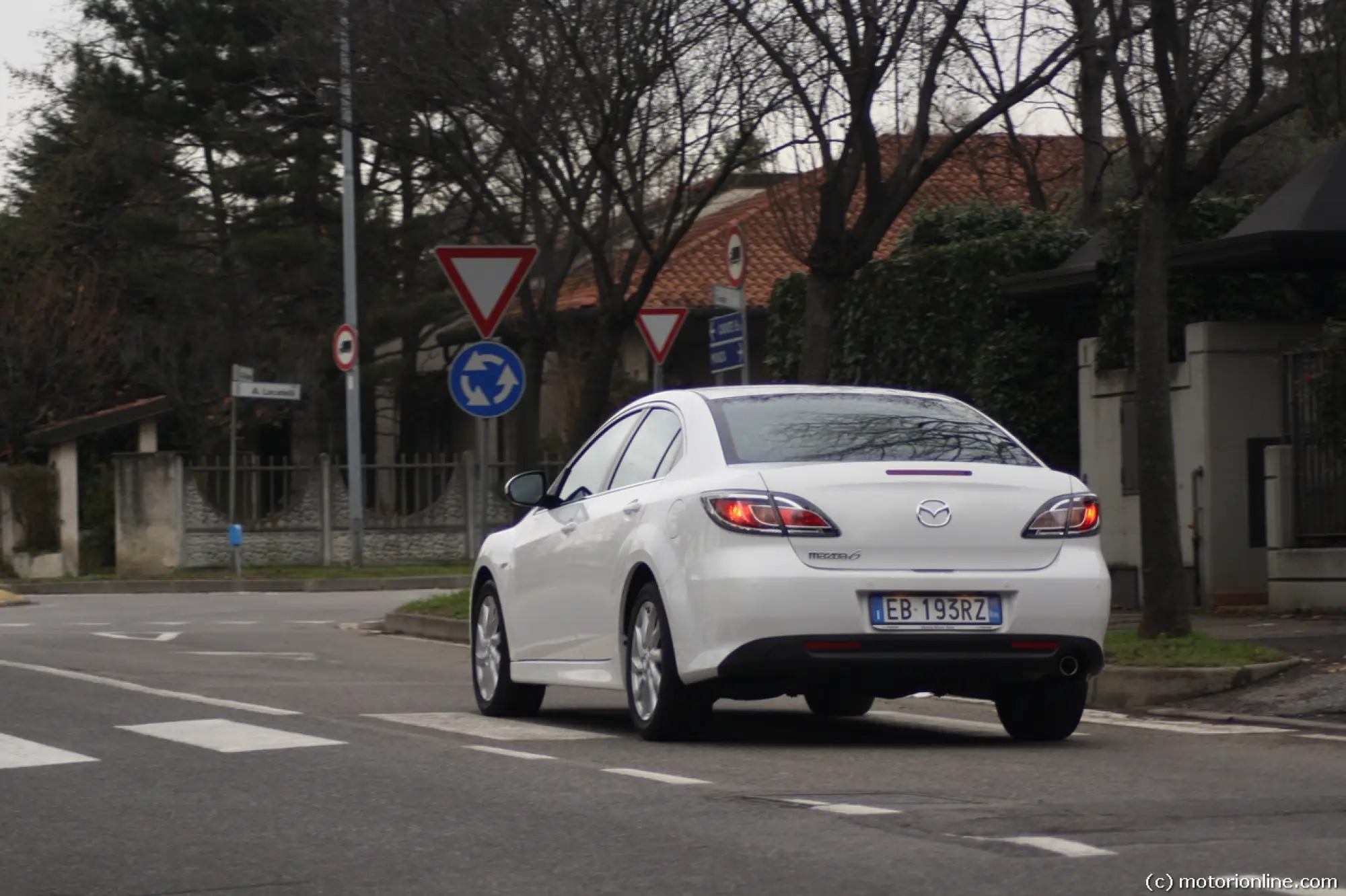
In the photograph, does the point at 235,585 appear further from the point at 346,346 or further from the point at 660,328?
the point at 660,328

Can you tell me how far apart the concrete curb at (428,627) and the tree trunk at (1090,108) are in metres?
6.51

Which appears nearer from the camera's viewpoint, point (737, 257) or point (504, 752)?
point (504, 752)

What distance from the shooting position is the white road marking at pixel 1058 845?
6.25 metres

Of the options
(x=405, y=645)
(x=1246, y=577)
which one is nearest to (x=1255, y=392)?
(x=1246, y=577)

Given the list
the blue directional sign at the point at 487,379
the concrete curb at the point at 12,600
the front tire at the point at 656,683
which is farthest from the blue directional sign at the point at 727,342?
the concrete curb at the point at 12,600

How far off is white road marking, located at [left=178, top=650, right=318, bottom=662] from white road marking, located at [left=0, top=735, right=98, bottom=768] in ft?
22.8

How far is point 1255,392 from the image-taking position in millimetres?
18641

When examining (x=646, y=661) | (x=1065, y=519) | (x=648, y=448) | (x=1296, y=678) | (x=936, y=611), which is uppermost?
(x=648, y=448)

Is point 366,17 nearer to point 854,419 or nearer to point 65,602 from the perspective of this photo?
point 65,602

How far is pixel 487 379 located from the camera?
20016 mm

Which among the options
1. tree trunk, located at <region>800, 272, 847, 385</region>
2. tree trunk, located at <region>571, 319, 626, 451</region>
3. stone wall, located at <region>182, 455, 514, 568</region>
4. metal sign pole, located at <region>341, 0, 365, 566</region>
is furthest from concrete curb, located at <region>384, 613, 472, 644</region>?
stone wall, located at <region>182, 455, 514, 568</region>

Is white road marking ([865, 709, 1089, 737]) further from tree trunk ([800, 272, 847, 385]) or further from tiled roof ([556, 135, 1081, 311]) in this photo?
tiled roof ([556, 135, 1081, 311])

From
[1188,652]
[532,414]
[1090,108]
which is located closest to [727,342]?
[1090,108]

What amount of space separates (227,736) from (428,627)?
35.3 ft
